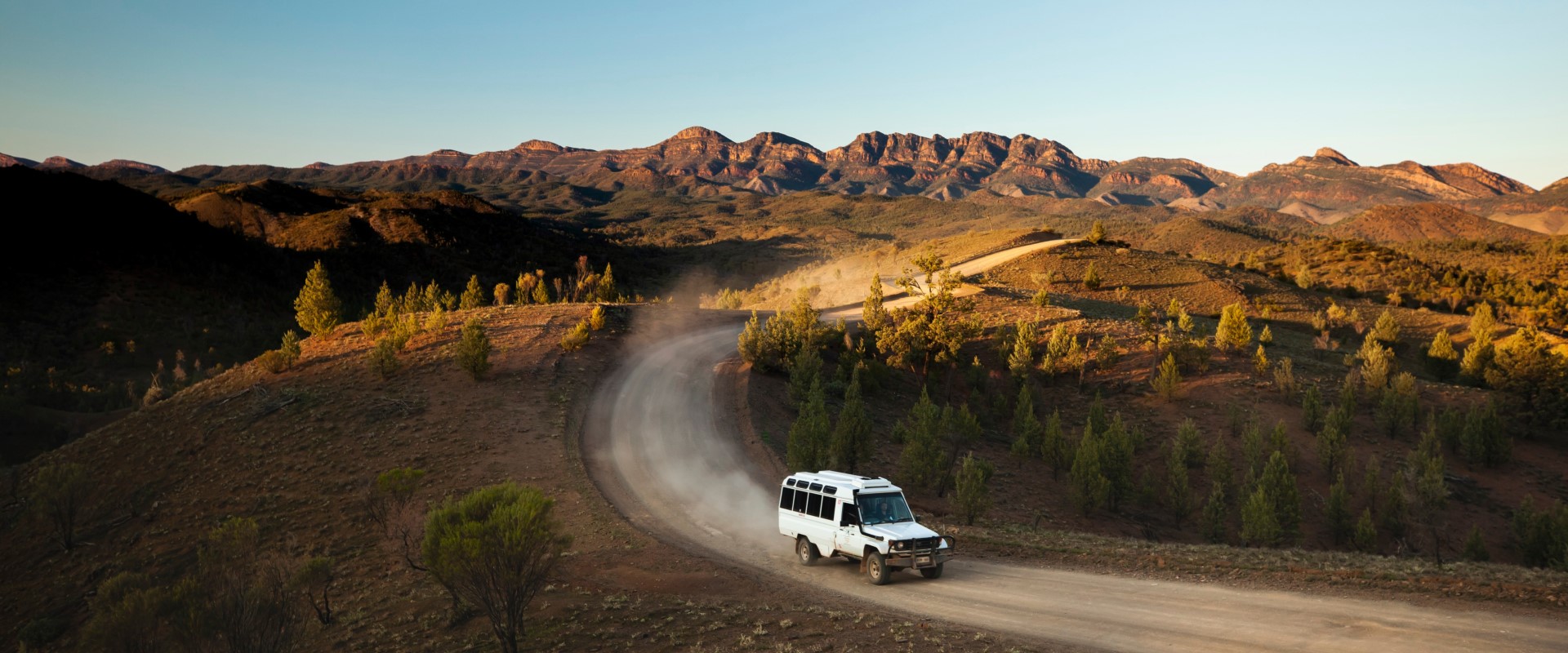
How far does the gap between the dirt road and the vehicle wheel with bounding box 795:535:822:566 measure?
0.88 feet

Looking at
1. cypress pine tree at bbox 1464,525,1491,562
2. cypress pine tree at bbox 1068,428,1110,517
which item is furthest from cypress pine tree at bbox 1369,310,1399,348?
cypress pine tree at bbox 1068,428,1110,517

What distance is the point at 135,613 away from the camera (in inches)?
580

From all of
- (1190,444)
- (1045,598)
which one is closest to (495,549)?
(1045,598)

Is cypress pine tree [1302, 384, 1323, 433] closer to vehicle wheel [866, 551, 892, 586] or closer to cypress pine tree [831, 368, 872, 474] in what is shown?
cypress pine tree [831, 368, 872, 474]

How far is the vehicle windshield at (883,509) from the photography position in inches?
687

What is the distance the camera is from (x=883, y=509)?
17.6 m

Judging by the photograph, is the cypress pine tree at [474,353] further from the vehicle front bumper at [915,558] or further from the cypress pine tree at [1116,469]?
the cypress pine tree at [1116,469]

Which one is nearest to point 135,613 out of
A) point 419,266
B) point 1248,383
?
point 1248,383

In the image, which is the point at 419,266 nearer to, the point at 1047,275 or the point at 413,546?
the point at 1047,275

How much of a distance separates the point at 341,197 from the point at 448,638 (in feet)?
431

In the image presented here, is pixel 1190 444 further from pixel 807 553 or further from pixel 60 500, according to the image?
pixel 60 500

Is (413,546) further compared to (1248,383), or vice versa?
(1248,383)

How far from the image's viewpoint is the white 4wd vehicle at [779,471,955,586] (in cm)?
1659

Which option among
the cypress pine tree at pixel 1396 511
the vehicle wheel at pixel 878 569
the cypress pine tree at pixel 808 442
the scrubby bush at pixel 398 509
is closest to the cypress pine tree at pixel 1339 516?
the cypress pine tree at pixel 1396 511
